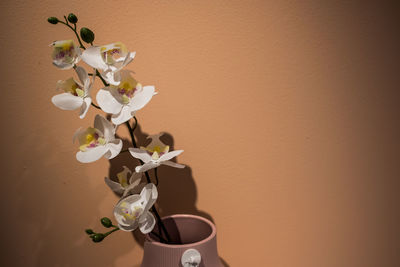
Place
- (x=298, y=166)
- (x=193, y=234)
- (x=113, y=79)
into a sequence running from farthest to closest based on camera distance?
(x=298, y=166)
(x=193, y=234)
(x=113, y=79)

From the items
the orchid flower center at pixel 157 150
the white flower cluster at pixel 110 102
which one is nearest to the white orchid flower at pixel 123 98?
the white flower cluster at pixel 110 102

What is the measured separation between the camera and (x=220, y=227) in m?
0.88

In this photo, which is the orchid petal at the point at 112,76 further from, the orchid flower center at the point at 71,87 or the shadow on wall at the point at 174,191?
the shadow on wall at the point at 174,191

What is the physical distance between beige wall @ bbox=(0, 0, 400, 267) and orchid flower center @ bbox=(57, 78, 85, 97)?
20 cm

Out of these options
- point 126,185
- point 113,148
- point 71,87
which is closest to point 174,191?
point 126,185

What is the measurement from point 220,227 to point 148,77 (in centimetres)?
47

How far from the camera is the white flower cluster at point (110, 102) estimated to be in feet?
1.92

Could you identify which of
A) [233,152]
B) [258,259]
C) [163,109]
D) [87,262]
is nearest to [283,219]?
[258,259]

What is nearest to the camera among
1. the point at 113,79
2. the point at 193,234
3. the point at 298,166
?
the point at 113,79

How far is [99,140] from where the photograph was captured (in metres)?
0.62

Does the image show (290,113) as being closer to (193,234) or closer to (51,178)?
(193,234)

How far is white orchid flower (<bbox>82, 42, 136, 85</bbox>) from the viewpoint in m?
0.58

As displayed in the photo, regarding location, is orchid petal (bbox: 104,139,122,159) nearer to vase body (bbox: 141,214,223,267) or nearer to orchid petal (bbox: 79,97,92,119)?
orchid petal (bbox: 79,97,92,119)

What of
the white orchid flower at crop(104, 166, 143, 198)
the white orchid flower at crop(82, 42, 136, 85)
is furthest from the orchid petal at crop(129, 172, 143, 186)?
the white orchid flower at crop(82, 42, 136, 85)
